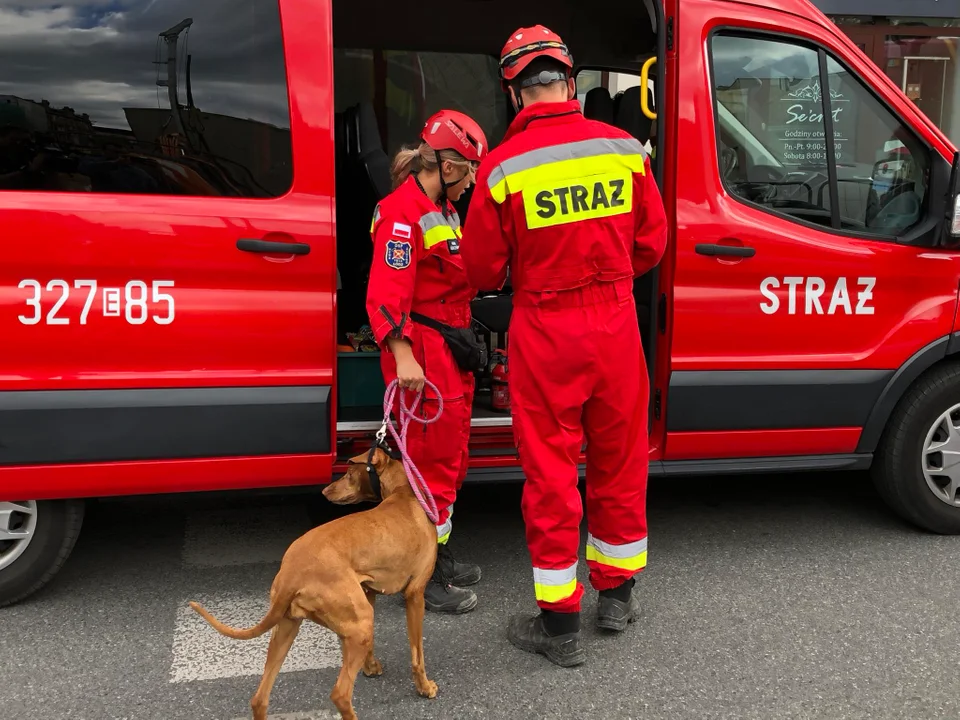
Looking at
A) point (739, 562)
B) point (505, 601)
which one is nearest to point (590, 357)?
point (505, 601)

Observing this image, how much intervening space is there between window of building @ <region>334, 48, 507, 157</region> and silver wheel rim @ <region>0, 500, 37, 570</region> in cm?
311

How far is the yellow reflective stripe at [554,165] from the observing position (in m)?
2.53

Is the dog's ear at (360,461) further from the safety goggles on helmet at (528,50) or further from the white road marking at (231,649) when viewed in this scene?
the safety goggles on helmet at (528,50)

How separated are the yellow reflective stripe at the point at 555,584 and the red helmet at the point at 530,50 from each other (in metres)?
1.48

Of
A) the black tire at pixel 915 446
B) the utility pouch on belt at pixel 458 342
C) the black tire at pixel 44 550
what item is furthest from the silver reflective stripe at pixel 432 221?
the black tire at pixel 915 446

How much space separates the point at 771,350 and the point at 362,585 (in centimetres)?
179

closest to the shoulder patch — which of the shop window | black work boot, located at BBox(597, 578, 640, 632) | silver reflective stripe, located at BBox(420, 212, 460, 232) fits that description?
silver reflective stripe, located at BBox(420, 212, 460, 232)

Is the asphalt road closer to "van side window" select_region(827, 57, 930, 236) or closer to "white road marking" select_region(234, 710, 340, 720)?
"white road marking" select_region(234, 710, 340, 720)

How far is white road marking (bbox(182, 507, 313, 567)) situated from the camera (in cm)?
344

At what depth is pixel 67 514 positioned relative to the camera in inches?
116

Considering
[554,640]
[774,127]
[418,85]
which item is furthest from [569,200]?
[418,85]

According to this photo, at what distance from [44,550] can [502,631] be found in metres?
1.53

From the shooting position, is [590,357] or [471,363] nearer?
[590,357]

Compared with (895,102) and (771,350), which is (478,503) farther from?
(895,102)
